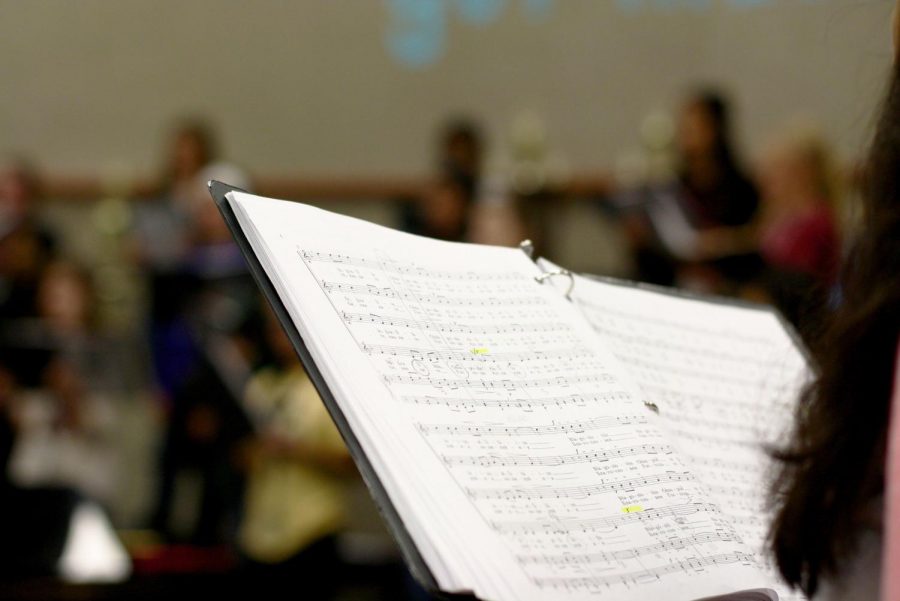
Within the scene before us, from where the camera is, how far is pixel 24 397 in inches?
159

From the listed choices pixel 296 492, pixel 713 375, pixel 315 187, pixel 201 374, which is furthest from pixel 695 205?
pixel 713 375

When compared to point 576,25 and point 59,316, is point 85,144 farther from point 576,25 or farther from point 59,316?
point 576,25

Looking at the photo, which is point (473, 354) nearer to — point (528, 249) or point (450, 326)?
point (450, 326)

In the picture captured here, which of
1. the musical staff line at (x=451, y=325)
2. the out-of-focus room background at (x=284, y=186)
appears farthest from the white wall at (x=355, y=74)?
the musical staff line at (x=451, y=325)

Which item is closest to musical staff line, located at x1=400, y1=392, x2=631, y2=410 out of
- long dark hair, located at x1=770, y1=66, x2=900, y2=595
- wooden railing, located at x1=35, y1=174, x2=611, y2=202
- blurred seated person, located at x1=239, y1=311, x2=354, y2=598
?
long dark hair, located at x1=770, y1=66, x2=900, y2=595

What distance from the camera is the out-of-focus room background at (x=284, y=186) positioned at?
12.0 feet

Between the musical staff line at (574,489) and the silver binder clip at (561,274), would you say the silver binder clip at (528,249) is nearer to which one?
the silver binder clip at (561,274)

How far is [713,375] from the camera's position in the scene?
4.19 ft

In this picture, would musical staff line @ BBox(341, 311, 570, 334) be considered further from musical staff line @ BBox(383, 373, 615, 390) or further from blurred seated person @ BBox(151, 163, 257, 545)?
blurred seated person @ BBox(151, 163, 257, 545)

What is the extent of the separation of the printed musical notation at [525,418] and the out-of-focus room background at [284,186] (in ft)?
6.49

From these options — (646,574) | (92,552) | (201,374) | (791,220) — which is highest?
(646,574)

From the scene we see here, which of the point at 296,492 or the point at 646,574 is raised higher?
the point at 646,574

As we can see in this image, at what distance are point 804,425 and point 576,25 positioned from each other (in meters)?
5.17

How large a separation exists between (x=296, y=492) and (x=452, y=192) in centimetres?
113
